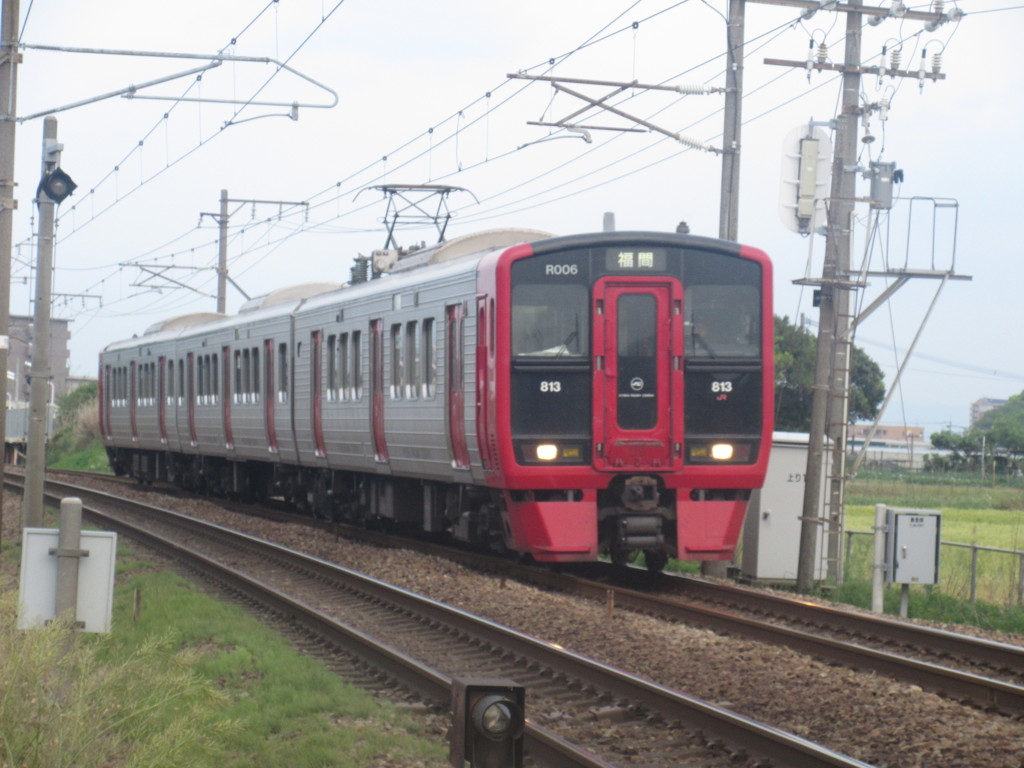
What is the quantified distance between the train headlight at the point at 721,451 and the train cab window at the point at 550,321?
1460 millimetres

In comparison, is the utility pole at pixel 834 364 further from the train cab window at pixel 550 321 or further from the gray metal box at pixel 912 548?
the train cab window at pixel 550 321

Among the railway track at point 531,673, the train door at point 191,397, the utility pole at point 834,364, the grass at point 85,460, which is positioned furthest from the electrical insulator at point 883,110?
the grass at point 85,460

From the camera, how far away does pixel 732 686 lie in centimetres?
870

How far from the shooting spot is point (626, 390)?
1315cm

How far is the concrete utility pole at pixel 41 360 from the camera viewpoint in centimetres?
1543

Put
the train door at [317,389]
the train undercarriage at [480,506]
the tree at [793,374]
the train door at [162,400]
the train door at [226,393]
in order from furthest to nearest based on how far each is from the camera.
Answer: the tree at [793,374] → the train door at [162,400] → the train door at [226,393] → the train door at [317,389] → the train undercarriage at [480,506]

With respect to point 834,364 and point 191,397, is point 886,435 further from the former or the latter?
point 834,364

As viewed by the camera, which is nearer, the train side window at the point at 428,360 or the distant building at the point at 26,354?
the train side window at the point at 428,360

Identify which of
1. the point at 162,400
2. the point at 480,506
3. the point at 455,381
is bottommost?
the point at 480,506

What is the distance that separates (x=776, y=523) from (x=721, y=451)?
9.31ft

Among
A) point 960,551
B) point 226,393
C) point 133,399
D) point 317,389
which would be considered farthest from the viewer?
point 133,399

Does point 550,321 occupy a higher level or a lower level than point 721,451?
higher

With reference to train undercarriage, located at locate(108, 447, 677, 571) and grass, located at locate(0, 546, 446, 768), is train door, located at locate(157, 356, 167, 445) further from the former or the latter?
grass, located at locate(0, 546, 446, 768)

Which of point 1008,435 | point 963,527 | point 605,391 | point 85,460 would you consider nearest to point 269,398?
point 605,391
